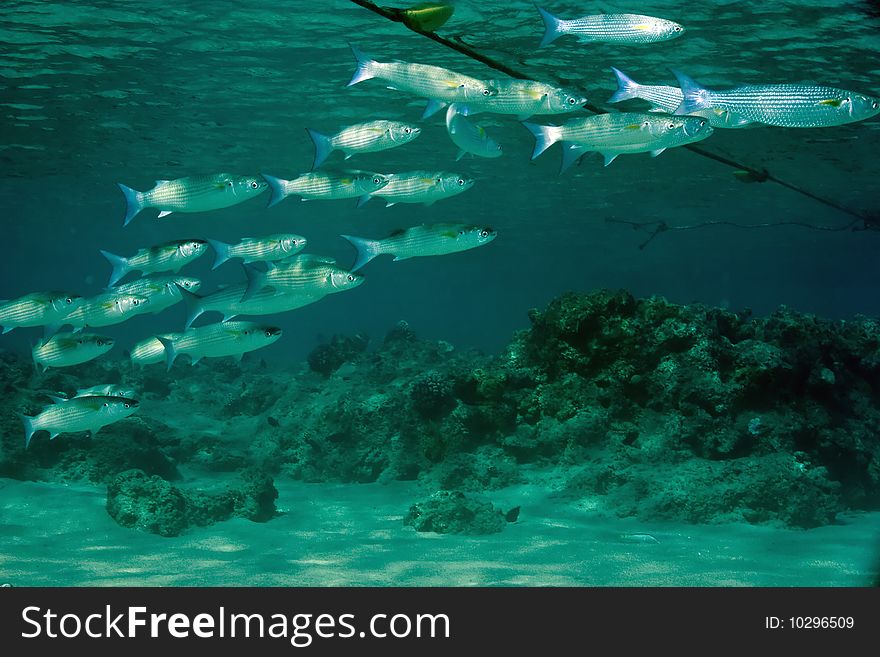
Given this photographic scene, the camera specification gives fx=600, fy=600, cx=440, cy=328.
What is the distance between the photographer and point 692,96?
493cm

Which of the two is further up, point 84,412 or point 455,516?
point 84,412

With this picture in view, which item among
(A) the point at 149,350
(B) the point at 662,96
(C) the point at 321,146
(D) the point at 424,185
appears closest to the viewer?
(B) the point at 662,96

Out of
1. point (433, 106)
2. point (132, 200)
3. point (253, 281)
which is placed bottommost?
point (253, 281)

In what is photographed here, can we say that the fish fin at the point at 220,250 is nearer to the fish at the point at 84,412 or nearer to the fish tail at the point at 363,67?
the fish at the point at 84,412

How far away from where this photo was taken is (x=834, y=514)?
290 inches

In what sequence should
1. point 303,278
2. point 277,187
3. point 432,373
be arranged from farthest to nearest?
point 432,373 < point 277,187 < point 303,278

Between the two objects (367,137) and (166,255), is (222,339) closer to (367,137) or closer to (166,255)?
(166,255)

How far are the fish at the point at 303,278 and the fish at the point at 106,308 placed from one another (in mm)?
1753

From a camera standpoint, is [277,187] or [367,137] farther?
[277,187]

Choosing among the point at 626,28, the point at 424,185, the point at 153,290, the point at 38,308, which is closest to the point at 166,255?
the point at 153,290

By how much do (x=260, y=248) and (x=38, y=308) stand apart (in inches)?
104

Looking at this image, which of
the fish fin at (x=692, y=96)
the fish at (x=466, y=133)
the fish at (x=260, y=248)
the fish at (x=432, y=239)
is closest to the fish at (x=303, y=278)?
the fish at (x=432, y=239)

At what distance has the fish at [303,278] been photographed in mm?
6273

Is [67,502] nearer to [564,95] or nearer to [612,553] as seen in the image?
[612,553]
